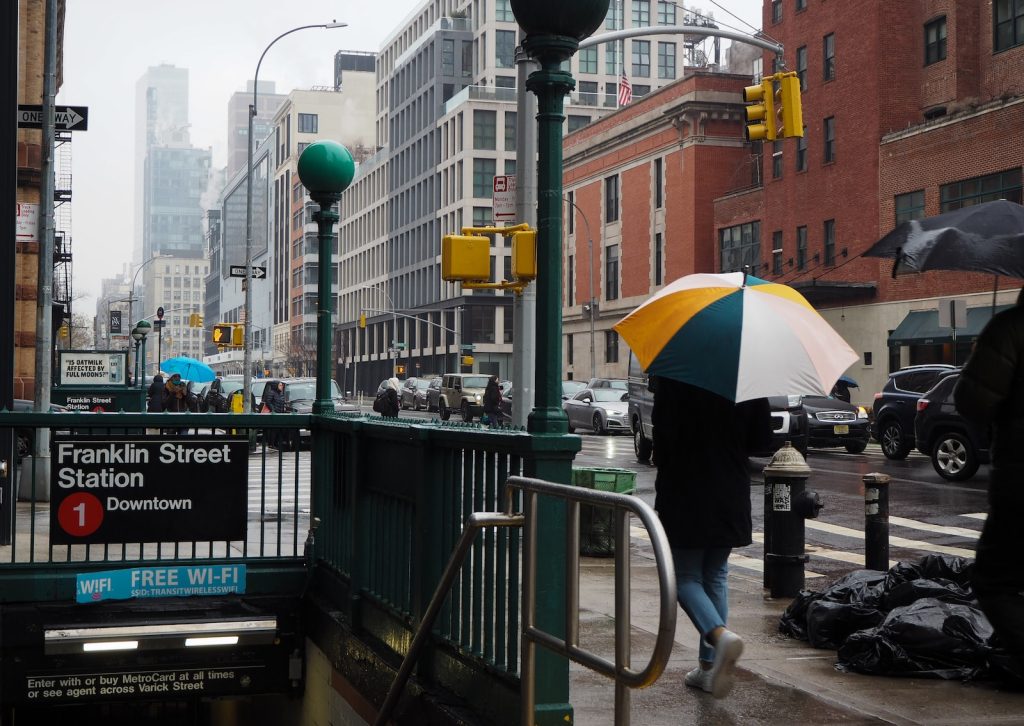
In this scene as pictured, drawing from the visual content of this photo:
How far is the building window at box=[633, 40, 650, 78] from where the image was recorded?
97.3m

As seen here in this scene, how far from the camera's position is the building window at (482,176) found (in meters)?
91.6

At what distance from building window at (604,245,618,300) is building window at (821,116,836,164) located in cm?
2113

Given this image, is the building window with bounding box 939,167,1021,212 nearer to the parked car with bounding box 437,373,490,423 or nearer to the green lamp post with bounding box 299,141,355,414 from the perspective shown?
the parked car with bounding box 437,373,490,423

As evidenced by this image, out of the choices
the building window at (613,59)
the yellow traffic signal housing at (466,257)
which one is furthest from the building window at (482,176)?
the yellow traffic signal housing at (466,257)

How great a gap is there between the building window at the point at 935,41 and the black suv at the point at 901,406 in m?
23.3

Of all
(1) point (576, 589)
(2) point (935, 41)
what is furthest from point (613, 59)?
(1) point (576, 589)

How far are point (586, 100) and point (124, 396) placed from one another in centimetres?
7238

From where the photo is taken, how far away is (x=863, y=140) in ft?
146

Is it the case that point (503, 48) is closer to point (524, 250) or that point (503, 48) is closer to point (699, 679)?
point (524, 250)

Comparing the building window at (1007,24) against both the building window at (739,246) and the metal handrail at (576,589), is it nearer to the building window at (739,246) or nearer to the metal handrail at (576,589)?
the building window at (739,246)

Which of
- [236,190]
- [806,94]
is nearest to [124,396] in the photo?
[806,94]

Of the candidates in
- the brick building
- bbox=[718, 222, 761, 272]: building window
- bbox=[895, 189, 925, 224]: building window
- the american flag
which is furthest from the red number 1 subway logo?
the american flag

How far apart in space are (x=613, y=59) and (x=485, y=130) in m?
12.9

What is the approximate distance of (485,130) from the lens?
302ft
